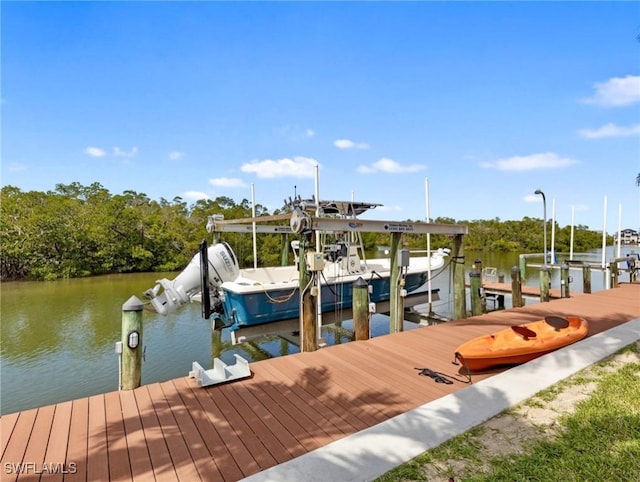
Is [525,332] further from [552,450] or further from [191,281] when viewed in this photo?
[191,281]

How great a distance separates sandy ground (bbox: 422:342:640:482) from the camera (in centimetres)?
233

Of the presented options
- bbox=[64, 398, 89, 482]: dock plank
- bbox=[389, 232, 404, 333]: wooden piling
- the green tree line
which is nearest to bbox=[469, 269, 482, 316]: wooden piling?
Answer: bbox=[389, 232, 404, 333]: wooden piling

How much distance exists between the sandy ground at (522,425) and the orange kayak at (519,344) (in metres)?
0.53

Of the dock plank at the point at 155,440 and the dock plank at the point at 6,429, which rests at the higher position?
the dock plank at the point at 6,429

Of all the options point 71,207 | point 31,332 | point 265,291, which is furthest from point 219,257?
point 71,207

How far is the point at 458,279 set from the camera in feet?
23.3

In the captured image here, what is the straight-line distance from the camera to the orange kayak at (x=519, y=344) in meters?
3.89

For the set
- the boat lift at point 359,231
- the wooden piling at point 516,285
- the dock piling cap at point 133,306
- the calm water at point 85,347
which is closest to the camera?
the dock piling cap at point 133,306

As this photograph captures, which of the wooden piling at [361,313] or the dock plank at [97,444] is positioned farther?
the wooden piling at [361,313]

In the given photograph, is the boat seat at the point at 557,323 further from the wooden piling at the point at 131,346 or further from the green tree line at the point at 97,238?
the green tree line at the point at 97,238

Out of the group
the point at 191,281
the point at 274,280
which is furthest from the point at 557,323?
the point at 274,280

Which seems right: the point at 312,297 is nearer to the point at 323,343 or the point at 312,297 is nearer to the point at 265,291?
the point at 323,343

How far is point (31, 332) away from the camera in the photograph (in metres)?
10.1

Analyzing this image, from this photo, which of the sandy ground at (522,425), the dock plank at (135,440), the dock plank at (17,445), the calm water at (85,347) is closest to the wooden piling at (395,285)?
the sandy ground at (522,425)
